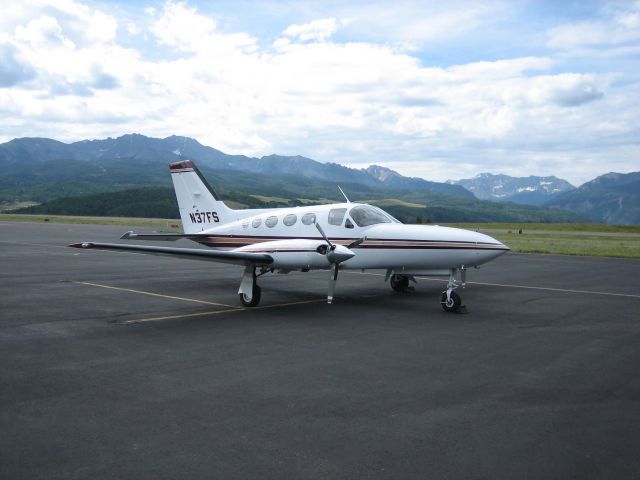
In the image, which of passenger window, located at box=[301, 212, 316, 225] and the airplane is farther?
passenger window, located at box=[301, 212, 316, 225]

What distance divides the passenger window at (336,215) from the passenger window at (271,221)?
6.72 feet

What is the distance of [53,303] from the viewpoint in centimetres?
1430

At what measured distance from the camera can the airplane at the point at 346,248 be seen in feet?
45.1

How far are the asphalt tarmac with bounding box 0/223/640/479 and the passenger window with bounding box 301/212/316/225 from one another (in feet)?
7.55

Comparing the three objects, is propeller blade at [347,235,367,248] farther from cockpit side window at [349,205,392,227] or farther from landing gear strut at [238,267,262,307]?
landing gear strut at [238,267,262,307]

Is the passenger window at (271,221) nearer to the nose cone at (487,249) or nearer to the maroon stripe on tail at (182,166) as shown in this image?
the maroon stripe on tail at (182,166)

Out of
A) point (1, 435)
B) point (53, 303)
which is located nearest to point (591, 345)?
point (1, 435)

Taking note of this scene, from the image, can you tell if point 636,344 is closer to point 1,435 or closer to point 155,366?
point 155,366

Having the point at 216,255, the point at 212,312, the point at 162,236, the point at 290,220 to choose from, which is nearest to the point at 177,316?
the point at 212,312

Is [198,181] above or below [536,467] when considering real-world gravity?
above

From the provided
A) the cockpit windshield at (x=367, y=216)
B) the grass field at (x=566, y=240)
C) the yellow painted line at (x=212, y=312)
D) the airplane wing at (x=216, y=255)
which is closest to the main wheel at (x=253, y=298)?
the yellow painted line at (x=212, y=312)

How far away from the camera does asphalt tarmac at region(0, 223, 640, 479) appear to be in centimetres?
531

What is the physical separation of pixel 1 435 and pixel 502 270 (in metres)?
23.3

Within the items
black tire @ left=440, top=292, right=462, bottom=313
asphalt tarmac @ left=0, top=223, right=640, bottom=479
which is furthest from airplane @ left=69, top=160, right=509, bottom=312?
asphalt tarmac @ left=0, top=223, right=640, bottom=479
